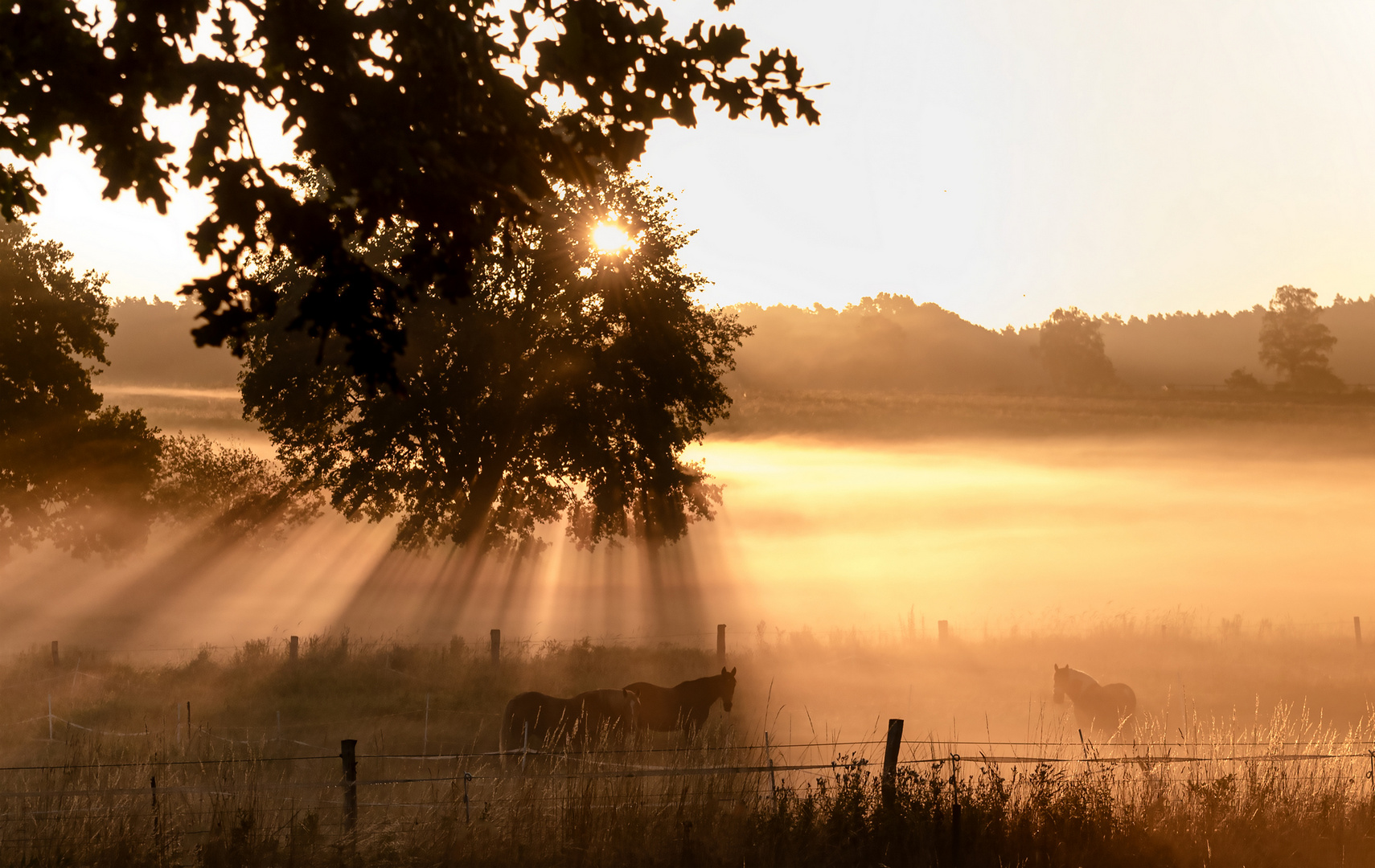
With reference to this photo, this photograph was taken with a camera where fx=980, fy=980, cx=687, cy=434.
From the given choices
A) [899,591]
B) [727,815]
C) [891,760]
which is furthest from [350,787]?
[899,591]

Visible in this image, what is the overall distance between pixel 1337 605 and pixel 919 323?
130017 mm

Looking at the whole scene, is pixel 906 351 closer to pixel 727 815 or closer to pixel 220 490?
pixel 220 490

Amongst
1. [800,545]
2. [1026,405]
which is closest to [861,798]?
[800,545]

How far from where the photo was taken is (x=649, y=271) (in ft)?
84.3

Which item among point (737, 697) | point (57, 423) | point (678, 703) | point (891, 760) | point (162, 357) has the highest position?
point (162, 357)

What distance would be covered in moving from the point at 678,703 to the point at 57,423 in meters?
21.5

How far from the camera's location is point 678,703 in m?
17.3

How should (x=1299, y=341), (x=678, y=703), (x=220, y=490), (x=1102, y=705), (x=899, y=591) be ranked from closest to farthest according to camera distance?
1. (x=678, y=703)
2. (x=1102, y=705)
3. (x=220, y=490)
4. (x=899, y=591)
5. (x=1299, y=341)

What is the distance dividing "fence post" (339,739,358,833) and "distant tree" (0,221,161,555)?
24426 mm

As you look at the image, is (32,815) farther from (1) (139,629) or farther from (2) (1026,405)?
(2) (1026,405)

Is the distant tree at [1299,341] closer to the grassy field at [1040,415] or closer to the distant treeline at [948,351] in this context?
the grassy field at [1040,415]

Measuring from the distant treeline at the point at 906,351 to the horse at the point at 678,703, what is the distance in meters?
118

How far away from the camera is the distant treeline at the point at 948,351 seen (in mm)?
147875

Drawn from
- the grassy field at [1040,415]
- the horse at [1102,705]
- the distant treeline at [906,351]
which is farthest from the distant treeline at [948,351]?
the horse at [1102,705]
